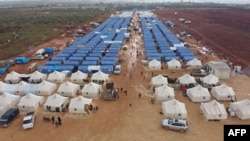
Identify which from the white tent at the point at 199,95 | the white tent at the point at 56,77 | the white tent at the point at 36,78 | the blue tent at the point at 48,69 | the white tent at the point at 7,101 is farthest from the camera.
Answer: the blue tent at the point at 48,69

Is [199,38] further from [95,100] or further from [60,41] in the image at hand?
[95,100]

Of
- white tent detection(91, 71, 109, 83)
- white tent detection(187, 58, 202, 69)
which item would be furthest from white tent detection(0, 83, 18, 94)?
white tent detection(187, 58, 202, 69)

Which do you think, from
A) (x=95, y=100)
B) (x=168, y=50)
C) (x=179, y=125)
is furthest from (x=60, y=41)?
(x=179, y=125)

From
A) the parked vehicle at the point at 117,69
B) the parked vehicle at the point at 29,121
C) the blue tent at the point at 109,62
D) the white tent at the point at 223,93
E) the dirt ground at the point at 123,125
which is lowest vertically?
the dirt ground at the point at 123,125

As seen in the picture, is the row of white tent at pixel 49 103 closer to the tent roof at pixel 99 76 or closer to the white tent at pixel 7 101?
the white tent at pixel 7 101

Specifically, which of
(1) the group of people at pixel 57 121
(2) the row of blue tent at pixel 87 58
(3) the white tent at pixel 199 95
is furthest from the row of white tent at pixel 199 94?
(2) the row of blue tent at pixel 87 58

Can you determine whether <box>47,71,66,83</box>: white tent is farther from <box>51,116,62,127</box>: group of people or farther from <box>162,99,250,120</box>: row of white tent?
<box>162,99,250,120</box>: row of white tent

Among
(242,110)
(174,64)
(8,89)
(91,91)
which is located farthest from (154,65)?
(8,89)
